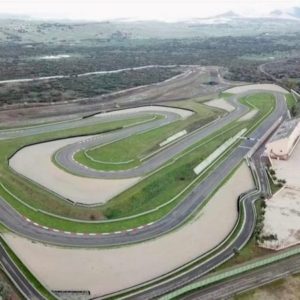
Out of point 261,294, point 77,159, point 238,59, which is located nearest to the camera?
point 261,294

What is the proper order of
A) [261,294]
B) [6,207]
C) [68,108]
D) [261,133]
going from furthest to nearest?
[68,108], [261,133], [6,207], [261,294]

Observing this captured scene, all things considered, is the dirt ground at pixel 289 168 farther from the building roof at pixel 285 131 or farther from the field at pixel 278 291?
the field at pixel 278 291

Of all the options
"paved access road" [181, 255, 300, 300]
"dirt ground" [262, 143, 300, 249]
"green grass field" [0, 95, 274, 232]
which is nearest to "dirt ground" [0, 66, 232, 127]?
"green grass field" [0, 95, 274, 232]

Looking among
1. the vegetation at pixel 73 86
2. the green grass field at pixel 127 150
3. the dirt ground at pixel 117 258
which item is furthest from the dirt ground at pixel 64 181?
the vegetation at pixel 73 86

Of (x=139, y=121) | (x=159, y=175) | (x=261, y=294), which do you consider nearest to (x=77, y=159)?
(x=159, y=175)

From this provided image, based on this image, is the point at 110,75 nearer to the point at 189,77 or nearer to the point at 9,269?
the point at 189,77
